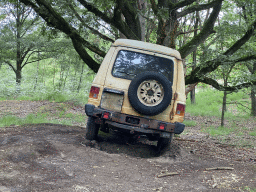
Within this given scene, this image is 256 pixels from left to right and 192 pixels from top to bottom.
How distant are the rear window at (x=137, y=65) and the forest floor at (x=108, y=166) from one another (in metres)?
1.59

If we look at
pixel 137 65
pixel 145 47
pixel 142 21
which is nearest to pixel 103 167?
pixel 137 65

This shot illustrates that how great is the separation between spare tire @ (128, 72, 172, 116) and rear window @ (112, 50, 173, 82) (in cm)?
43

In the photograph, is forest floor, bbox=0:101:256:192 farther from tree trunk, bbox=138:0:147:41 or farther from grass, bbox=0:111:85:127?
tree trunk, bbox=138:0:147:41

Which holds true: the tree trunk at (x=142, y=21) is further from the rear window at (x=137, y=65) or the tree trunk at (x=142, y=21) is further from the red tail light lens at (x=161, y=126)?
the red tail light lens at (x=161, y=126)

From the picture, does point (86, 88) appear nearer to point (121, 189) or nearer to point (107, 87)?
point (107, 87)

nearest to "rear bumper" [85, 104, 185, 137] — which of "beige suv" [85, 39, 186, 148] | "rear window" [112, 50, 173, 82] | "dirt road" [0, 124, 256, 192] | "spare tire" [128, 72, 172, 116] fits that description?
"beige suv" [85, 39, 186, 148]

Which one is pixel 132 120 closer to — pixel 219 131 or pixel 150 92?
pixel 150 92

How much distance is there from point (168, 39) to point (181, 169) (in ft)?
14.2

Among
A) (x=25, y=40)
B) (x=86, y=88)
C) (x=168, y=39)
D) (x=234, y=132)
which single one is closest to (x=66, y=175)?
(x=168, y=39)

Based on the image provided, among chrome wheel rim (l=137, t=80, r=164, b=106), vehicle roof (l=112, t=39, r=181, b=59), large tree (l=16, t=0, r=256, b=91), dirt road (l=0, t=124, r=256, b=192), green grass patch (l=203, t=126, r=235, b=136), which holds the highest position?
large tree (l=16, t=0, r=256, b=91)

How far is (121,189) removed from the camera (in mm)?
3332

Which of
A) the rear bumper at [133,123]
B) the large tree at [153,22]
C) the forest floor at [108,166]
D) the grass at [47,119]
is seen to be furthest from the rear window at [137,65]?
the grass at [47,119]

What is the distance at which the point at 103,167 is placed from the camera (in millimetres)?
4195

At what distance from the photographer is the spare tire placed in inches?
180
